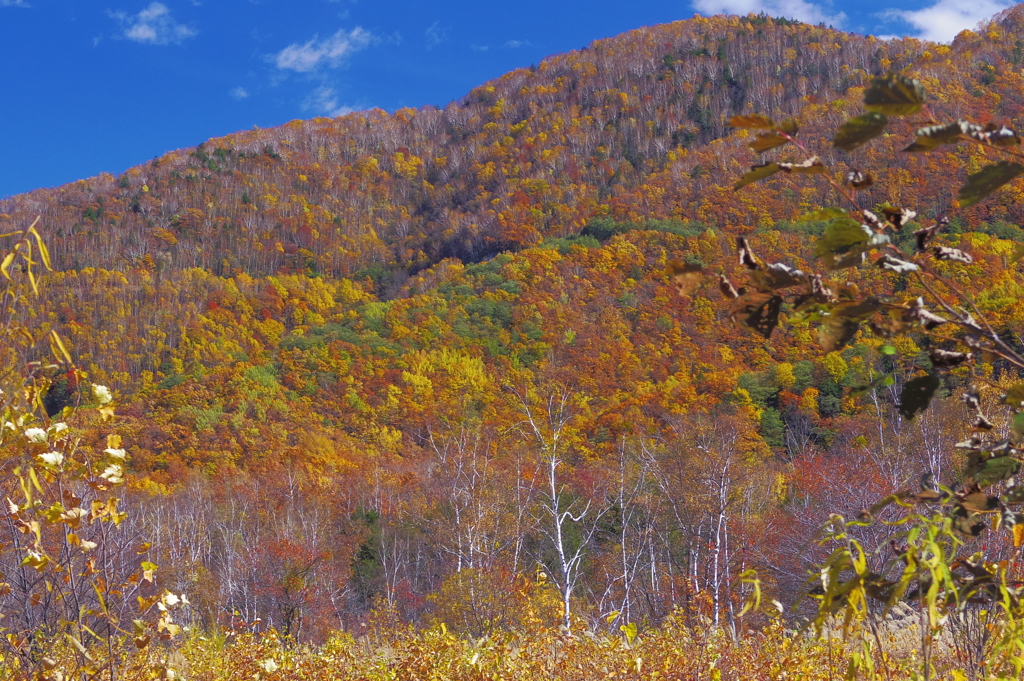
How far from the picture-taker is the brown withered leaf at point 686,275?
32.3 inches

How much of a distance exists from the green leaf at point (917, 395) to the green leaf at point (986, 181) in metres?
0.18

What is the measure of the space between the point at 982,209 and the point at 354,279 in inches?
1849

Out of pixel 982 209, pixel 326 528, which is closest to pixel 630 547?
pixel 326 528

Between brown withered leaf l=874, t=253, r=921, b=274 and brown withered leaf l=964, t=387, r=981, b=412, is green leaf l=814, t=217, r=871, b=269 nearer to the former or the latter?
brown withered leaf l=874, t=253, r=921, b=274

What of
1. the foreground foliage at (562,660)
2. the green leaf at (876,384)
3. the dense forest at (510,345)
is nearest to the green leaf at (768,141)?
the dense forest at (510,345)

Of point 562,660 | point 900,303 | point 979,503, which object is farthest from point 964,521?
point 562,660

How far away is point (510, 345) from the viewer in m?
51.8

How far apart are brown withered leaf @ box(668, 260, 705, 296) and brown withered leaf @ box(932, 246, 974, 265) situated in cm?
22

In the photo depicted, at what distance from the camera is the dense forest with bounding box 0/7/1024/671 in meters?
17.0

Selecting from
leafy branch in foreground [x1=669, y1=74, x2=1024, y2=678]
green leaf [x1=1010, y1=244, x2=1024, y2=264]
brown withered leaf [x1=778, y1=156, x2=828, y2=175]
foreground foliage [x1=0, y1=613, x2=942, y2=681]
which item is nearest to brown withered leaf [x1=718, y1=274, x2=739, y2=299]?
leafy branch in foreground [x1=669, y1=74, x2=1024, y2=678]

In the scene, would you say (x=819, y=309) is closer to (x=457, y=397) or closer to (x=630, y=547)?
(x=630, y=547)

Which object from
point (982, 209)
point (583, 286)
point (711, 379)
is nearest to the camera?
point (711, 379)

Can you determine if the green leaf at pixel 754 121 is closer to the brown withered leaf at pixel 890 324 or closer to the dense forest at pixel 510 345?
the dense forest at pixel 510 345

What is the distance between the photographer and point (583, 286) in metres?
56.4
